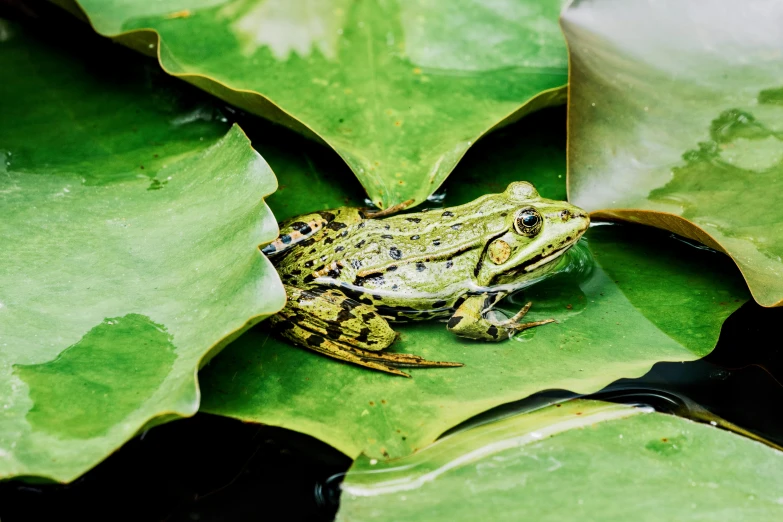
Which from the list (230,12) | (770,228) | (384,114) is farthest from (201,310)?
(770,228)

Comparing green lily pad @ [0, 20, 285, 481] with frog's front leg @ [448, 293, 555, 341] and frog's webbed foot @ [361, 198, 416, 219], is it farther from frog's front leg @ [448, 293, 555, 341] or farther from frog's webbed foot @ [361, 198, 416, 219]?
frog's front leg @ [448, 293, 555, 341]

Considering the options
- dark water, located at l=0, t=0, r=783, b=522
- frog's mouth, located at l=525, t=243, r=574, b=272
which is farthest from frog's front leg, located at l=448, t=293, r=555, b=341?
dark water, located at l=0, t=0, r=783, b=522

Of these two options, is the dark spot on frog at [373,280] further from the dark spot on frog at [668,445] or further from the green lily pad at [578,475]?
the dark spot on frog at [668,445]

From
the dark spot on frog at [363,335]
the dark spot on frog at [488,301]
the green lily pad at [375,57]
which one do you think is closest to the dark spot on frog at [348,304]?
the dark spot on frog at [363,335]

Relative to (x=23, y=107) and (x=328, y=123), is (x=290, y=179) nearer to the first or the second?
(x=328, y=123)

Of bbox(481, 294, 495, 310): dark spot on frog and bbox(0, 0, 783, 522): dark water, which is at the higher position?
bbox(481, 294, 495, 310): dark spot on frog
